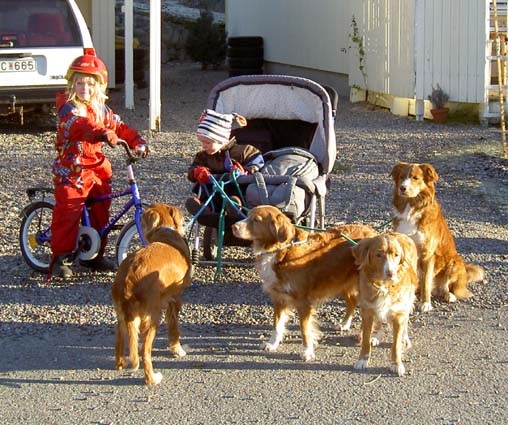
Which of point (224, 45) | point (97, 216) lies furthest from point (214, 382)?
point (224, 45)

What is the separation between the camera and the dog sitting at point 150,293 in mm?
5277

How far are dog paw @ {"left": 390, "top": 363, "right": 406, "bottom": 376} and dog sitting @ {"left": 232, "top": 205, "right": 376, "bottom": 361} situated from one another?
0.52m

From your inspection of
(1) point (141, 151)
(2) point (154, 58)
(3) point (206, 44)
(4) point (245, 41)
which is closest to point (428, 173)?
(1) point (141, 151)

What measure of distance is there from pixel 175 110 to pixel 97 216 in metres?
10.3

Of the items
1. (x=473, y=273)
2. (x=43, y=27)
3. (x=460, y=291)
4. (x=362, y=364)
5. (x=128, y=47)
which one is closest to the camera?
(x=362, y=364)

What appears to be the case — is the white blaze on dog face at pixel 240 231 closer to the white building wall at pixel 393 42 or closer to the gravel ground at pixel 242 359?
the gravel ground at pixel 242 359

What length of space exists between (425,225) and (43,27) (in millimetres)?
7896

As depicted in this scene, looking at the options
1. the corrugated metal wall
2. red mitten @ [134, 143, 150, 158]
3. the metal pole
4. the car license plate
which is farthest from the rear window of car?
red mitten @ [134, 143, 150, 158]

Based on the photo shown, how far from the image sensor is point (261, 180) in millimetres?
6891

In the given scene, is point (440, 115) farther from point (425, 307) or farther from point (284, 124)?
point (425, 307)

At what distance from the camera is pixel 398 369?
5.45 meters

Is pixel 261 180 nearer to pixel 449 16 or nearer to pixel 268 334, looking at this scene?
pixel 268 334

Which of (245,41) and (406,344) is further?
(245,41)

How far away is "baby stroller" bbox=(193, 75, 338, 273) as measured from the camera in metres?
7.36
